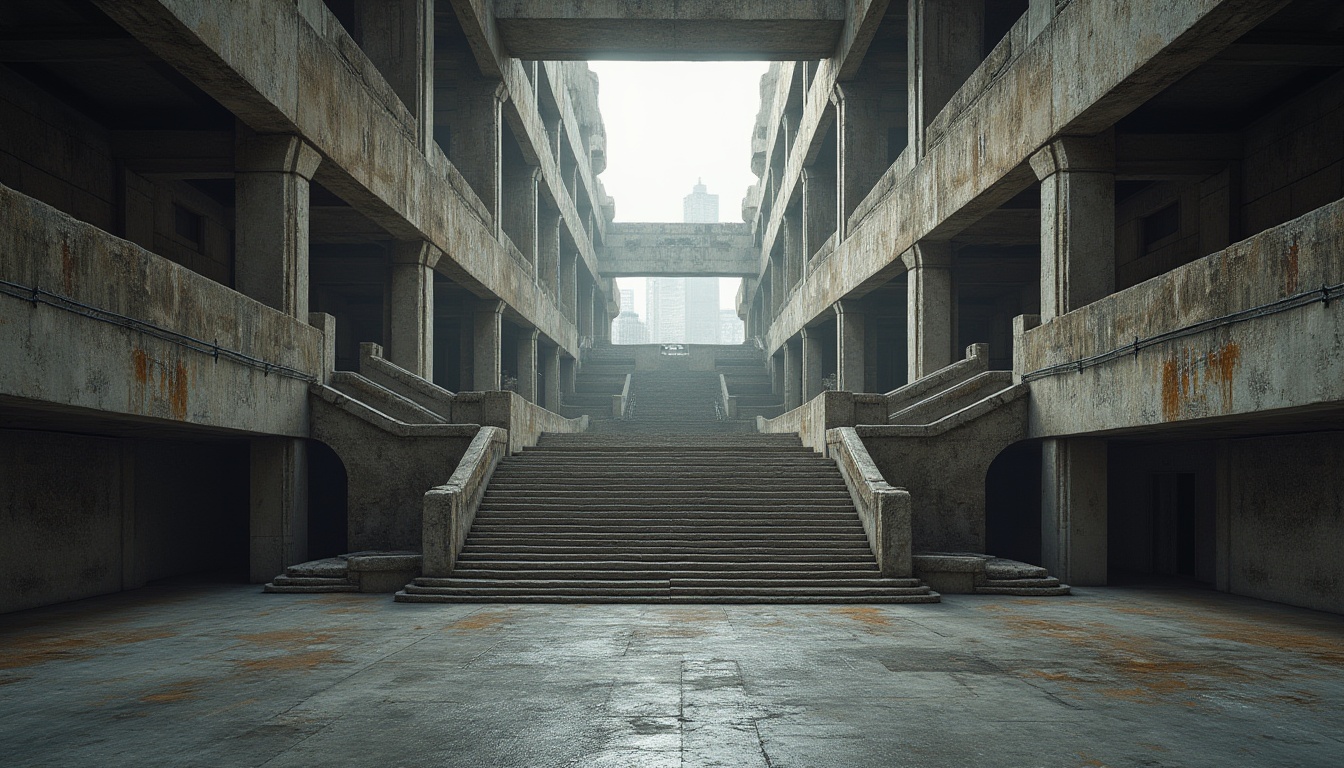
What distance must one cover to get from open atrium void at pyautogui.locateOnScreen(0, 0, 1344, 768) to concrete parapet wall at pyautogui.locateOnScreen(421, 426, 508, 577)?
0.07 metres

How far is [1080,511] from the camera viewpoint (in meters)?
15.8

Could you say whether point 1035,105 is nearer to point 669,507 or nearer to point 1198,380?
point 1198,380

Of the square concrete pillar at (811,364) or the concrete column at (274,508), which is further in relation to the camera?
the square concrete pillar at (811,364)

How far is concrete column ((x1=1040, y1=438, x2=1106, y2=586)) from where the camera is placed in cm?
1578

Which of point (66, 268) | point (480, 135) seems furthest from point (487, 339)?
point (66, 268)

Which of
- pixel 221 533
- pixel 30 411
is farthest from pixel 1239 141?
pixel 221 533

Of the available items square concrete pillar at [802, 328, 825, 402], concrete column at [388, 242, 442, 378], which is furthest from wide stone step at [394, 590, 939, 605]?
square concrete pillar at [802, 328, 825, 402]

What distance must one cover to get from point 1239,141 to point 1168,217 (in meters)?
2.90

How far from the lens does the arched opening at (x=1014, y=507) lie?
20734 millimetres

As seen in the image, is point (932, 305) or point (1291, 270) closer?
point (1291, 270)

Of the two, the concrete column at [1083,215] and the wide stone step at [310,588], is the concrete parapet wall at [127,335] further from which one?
the concrete column at [1083,215]

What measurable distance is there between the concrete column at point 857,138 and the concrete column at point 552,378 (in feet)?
50.8

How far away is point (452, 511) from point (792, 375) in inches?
1053

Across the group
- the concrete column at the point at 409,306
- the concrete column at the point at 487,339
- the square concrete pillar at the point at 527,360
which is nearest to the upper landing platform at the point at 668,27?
the concrete column at the point at 487,339
